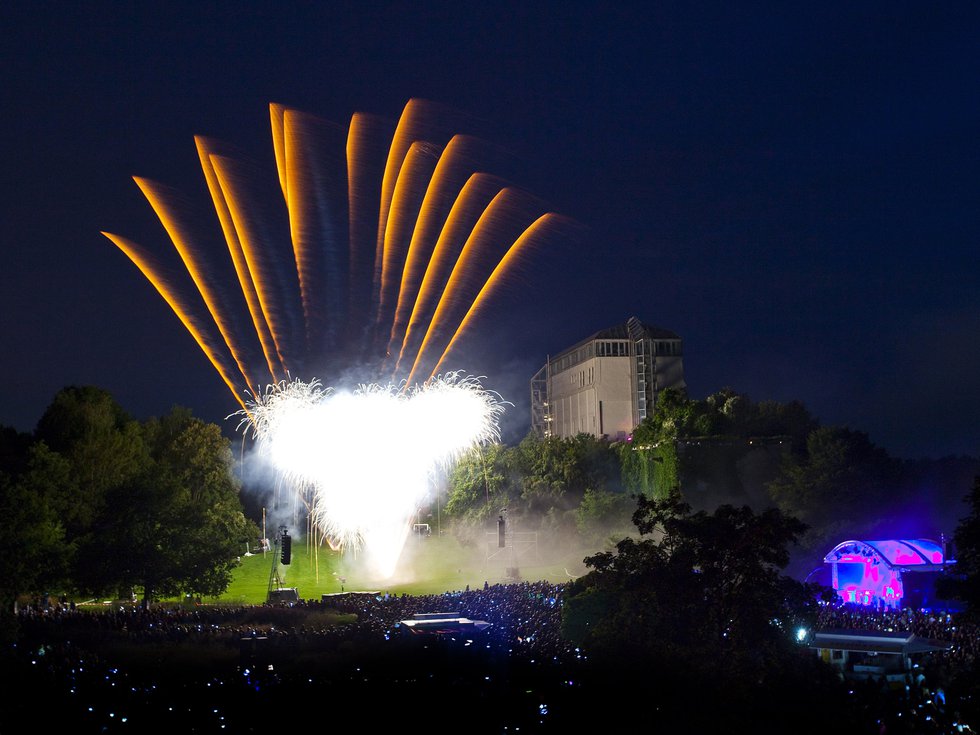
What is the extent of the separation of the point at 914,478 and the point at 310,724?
43.2m

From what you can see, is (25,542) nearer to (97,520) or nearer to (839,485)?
(97,520)

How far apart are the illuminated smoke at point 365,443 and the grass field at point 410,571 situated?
3376 mm

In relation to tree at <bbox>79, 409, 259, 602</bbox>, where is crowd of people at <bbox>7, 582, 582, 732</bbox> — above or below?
below

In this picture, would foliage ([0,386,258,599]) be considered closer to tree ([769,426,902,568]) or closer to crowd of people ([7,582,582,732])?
crowd of people ([7,582,582,732])

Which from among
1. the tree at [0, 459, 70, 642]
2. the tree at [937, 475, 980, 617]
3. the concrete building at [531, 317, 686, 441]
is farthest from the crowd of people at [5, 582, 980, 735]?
the concrete building at [531, 317, 686, 441]

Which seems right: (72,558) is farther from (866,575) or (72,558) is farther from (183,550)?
(866,575)

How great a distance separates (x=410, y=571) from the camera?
5538cm

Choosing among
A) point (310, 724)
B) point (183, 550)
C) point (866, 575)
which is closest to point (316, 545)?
point (183, 550)

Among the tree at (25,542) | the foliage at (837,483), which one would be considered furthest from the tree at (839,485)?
the tree at (25,542)

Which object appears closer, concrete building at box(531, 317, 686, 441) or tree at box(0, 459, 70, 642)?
tree at box(0, 459, 70, 642)

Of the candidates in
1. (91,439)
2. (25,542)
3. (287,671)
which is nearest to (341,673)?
(287,671)

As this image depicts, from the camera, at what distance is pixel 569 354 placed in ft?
296

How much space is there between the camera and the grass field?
5119 cm

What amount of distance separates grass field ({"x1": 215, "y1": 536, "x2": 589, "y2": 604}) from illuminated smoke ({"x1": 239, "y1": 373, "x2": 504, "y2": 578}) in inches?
133
